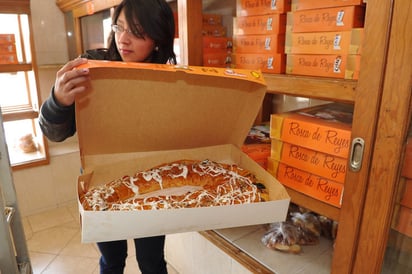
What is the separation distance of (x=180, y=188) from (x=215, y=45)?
2.25ft

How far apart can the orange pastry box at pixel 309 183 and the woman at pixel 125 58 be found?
497 millimetres

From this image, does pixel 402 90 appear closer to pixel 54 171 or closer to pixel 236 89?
pixel 236 89

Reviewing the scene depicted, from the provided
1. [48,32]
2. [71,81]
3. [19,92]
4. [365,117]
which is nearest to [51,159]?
[19,92]

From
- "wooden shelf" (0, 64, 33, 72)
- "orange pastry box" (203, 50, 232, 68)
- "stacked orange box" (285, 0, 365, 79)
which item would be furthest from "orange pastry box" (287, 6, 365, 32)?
"wooden shelf" (0, 64, 33, 72)

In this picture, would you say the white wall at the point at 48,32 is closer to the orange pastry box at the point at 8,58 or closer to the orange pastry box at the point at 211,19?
the orange pastry box at the point at 8,58

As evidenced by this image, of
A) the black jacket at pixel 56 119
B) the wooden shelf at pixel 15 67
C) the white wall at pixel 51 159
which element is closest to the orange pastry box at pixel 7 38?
the wooden shelf at pixel 15 67

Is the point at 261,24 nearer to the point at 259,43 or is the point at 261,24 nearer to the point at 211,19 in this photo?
the point at 259,43

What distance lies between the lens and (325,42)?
2.94 feet

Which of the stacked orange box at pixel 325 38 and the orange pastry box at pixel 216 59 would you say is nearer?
the stacked orange box at pixel 325 38

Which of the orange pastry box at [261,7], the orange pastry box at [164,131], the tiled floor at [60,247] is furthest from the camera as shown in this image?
the tiled floor at [60,247]

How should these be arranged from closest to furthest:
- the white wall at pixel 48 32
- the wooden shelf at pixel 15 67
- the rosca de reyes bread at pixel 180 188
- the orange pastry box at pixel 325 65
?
the rosca de reyes bread at pixel 180 188 < the orange pastry box at pixel 325 65 < the wooden shelf at pixel 15 67 < the white wall at pixel 48 32

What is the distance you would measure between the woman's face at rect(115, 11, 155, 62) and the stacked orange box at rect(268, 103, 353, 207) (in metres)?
0.48

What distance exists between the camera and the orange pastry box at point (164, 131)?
0.61m

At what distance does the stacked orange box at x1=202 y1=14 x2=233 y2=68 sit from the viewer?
1283 millimetres
